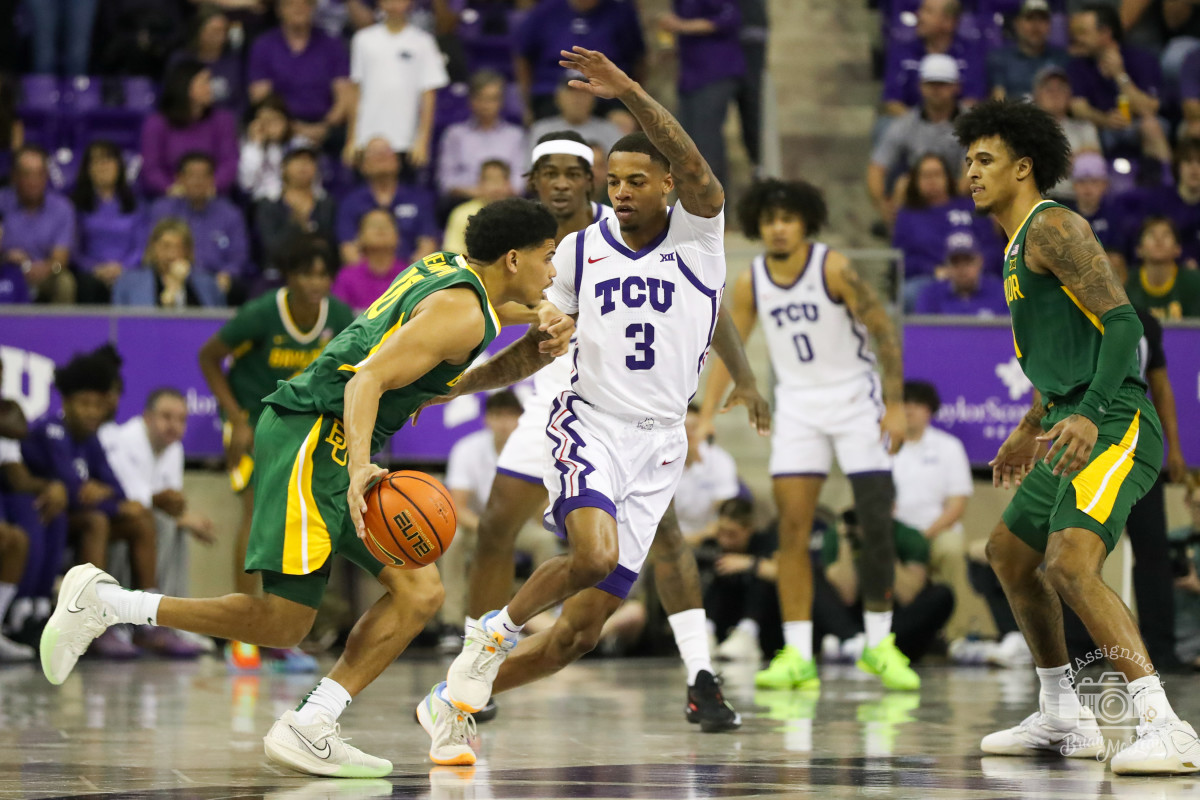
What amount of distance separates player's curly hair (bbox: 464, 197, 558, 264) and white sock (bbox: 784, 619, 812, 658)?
3.89 metres

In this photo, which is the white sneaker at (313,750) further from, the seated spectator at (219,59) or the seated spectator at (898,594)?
the seated spectator at (219,59)

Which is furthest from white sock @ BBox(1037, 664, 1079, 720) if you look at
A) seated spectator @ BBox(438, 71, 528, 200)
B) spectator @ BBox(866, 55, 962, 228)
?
seated spectator @ BBox(438, 71, 528, 200)

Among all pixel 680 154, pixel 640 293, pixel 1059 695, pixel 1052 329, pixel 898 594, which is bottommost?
pixel 1059 695

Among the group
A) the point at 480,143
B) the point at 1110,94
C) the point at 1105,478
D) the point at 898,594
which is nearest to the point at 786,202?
the point at 898,594

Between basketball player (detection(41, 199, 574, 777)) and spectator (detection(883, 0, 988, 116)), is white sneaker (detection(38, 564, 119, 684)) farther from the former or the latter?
spectator (detection(883, 0, 988, 116))

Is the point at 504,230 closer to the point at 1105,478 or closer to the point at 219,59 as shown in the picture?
the point at 1105,478

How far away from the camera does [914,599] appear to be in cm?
1060

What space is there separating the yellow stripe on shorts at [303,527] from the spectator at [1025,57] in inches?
406

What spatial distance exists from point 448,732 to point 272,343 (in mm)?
4537

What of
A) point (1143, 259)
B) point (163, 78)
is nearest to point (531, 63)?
point (163, 78)

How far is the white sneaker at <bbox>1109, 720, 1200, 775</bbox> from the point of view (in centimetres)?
546

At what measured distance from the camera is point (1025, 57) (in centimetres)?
1447

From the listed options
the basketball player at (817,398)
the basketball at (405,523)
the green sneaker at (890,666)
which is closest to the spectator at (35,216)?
the basketball player at (817,398)

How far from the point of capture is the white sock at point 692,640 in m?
7.05
